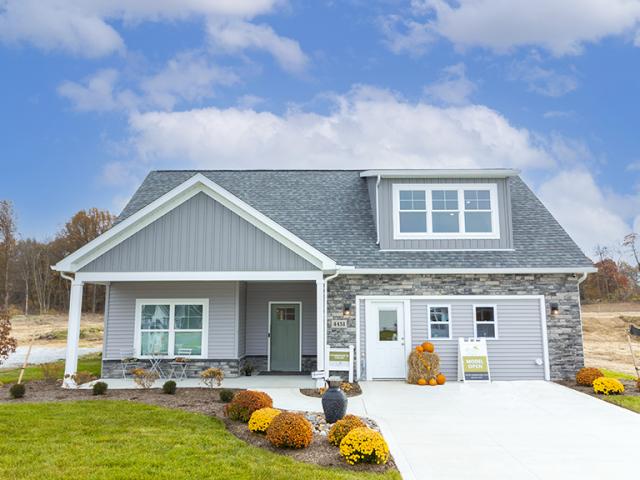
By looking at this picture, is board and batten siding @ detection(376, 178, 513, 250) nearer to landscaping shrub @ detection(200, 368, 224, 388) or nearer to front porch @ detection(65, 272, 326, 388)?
front porch @ detection(65, 272, 326, 388)

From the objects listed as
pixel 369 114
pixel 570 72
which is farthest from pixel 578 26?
pixel 369 114

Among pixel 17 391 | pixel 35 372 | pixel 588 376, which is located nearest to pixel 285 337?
pixel 17 391

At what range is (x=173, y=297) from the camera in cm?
1348

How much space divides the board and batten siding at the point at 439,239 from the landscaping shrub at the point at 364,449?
7919 millimetres

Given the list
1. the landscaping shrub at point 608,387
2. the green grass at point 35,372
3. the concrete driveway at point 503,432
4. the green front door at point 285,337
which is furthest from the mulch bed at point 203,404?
the landscaping shrub at point 608,387

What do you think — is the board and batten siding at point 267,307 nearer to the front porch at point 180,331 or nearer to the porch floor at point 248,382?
the front porch at point 180,331

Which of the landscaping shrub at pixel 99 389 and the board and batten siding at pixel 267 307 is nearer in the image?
the landscaping shrub at pixel 99 389

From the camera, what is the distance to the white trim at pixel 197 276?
38.8ft

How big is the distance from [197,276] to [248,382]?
318 cm

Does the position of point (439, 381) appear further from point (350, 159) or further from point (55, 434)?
point (350, 159)

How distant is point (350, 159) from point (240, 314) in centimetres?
1732

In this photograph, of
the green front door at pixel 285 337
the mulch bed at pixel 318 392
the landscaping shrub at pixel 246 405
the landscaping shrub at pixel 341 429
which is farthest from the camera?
the green front door at pixel 285 337

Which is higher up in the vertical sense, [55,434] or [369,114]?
[369,114]

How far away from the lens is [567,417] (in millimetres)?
8453
